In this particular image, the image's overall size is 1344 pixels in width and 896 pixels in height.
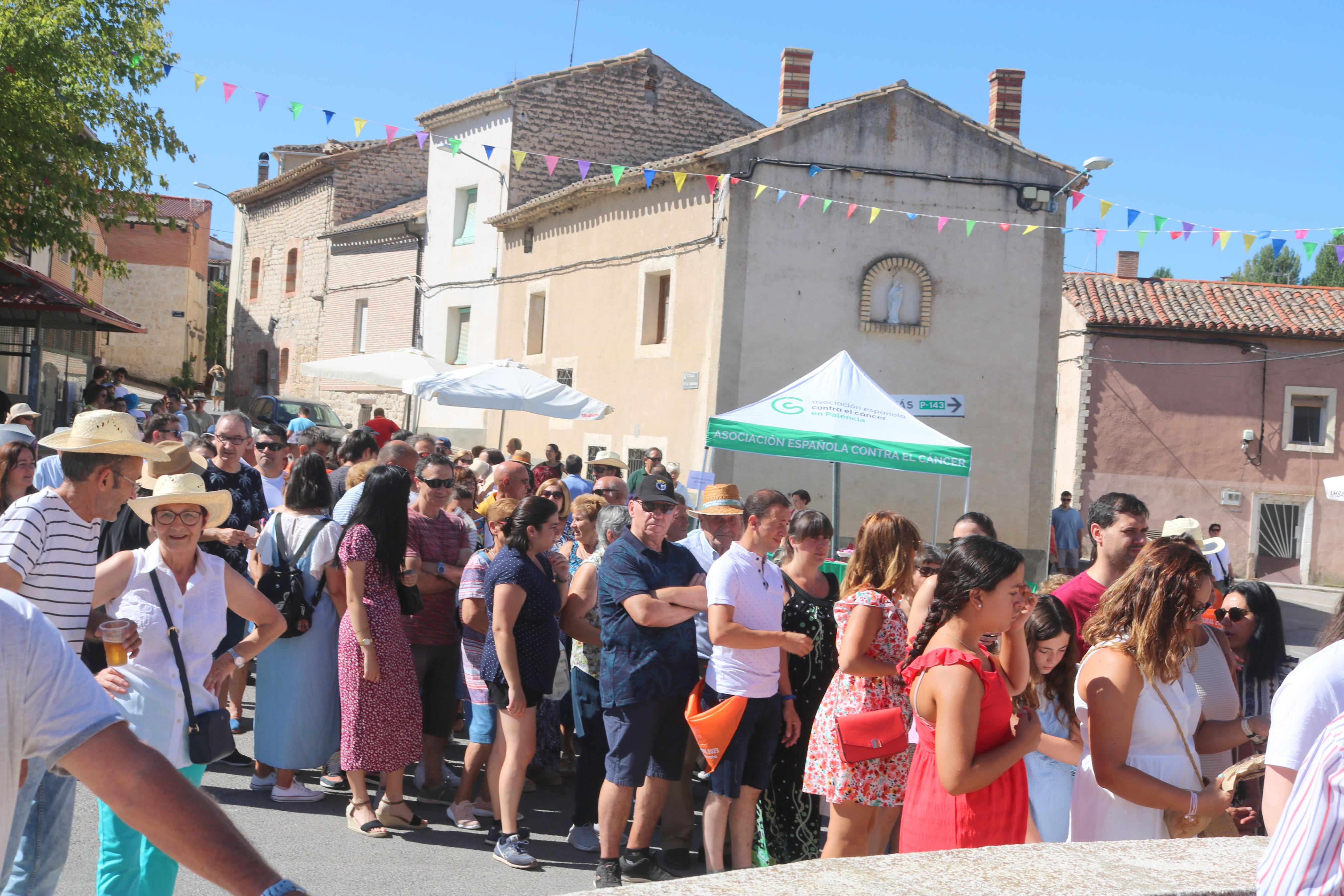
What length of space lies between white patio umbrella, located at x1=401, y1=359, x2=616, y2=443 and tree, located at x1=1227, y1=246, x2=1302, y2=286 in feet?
199

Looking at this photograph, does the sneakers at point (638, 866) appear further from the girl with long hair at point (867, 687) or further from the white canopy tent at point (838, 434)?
the white canopy tent at point (838, 434)

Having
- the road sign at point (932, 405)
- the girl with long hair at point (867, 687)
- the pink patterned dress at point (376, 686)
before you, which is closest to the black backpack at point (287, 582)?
the pink patterned dress at point (376, 686)

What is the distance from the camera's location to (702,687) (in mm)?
4988

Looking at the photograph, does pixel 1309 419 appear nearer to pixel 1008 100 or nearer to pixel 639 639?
pixel 1008 100

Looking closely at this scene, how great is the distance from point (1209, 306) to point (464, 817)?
24.5 metres

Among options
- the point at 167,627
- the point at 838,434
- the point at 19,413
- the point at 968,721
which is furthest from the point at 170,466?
the point at 838,434

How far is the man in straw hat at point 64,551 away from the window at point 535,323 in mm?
18357

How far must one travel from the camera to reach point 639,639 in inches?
193

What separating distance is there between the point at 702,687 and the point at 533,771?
82.7 inches

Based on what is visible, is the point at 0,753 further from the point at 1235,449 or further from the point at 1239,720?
the point at 1235,449

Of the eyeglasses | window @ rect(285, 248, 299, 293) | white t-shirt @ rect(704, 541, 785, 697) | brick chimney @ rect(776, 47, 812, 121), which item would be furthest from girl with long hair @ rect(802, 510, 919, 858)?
window @ rect(285, 248, 299, 293)

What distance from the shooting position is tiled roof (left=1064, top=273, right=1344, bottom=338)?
24688 mm

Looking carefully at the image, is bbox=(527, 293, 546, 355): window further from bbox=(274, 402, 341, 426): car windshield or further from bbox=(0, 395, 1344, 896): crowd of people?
bbox=(0, 395, 1344, 896): crowd of people

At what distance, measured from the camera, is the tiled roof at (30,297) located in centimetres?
1455
